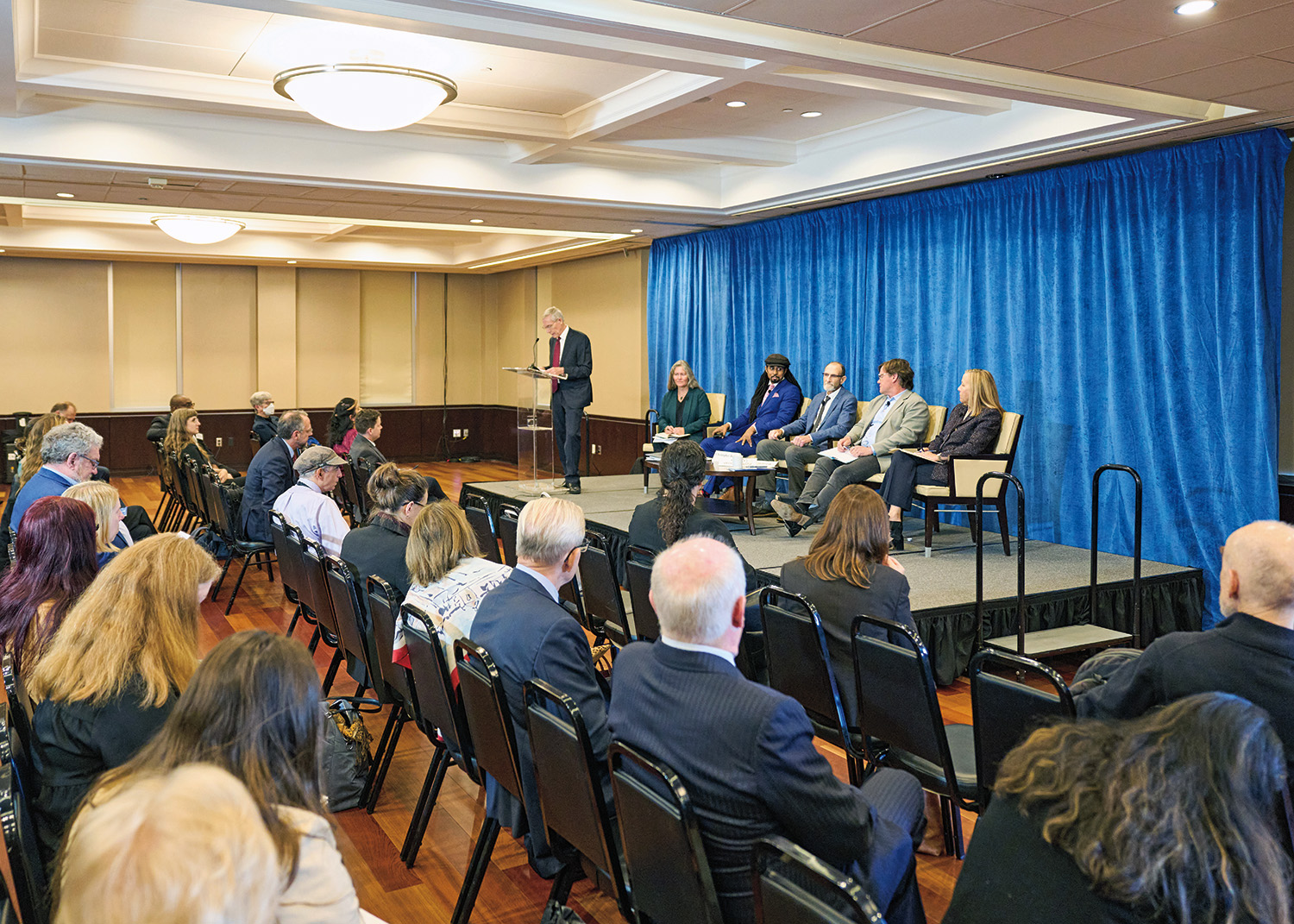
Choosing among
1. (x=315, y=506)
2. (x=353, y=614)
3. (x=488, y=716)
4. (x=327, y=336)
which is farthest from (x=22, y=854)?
(x=327, y=336)

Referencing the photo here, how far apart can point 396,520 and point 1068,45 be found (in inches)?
131

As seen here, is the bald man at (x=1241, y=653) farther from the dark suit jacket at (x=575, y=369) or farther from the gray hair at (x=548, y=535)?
the dark suit jacket at (x=575, y=369)

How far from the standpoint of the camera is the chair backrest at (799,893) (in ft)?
4.56

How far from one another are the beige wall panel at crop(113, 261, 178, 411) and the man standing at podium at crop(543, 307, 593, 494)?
7.62m

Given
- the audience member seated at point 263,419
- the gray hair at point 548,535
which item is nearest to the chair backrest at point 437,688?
the gray hair at point 548,535

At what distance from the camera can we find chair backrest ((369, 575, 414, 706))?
3.23 meters

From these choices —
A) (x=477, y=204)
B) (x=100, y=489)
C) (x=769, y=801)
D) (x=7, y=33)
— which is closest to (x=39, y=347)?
(x=477, y=204)

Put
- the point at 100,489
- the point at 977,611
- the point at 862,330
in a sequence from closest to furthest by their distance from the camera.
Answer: the point at 100,489 → the point at 977,611 → the point at 862,330

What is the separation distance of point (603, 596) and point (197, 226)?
7500 mm

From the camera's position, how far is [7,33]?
14.7 ft

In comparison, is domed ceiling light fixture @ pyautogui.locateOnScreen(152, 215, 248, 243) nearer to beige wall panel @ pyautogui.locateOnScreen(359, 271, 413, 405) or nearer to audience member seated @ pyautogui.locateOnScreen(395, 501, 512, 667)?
beige wall panel @ pyautogui.locateOnScreen(359, 271, 413, 405)

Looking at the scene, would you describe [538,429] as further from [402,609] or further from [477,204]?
[402,609]

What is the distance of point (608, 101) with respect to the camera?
6.54m

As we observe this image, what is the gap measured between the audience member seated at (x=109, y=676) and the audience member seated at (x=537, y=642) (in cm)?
73
